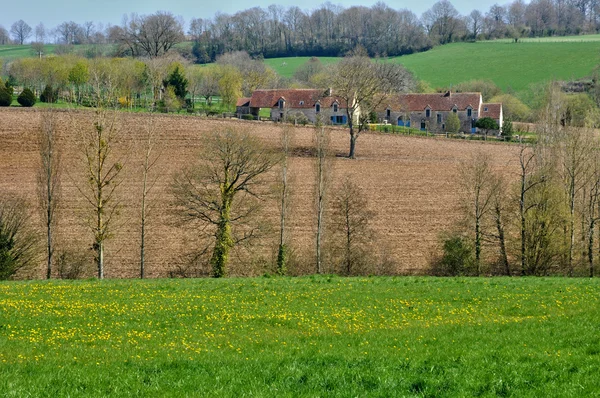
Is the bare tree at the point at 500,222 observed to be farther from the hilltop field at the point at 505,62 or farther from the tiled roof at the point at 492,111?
the hilltop field at the point at 505,62

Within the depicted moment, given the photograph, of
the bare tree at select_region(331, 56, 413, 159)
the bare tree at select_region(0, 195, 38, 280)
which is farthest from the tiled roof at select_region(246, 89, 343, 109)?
the bare tree at select_region(0, 195, 38, 280)

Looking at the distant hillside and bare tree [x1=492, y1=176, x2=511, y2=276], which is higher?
the distant hillside

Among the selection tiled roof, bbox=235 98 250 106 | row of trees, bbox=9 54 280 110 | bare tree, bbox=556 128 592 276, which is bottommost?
bare tree, bbox=556 128 592 276

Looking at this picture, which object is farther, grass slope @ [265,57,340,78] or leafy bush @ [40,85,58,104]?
grass slope @ [265,57,340,78]

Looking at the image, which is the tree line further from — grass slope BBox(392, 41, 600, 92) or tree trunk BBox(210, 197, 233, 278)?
tree trunk BBox(210, 197, 233, 278)

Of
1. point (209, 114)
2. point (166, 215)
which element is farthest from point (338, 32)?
point (166, 215)

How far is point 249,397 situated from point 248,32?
6891 inches

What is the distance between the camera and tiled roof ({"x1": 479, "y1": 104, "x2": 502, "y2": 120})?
102062mm

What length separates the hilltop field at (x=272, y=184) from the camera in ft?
138

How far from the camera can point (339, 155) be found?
7212 centimetres

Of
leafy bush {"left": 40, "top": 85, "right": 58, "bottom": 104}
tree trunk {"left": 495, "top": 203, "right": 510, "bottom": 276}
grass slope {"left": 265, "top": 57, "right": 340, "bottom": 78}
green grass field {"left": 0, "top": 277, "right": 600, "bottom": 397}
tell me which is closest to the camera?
green grass field {"left": 0, "top": 277, "right": 600, "bottom": 397}

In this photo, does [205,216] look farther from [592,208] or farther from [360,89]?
[360,89]

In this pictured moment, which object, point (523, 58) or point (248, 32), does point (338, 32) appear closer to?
point (248, 32)

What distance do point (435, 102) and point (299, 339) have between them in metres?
92.9
